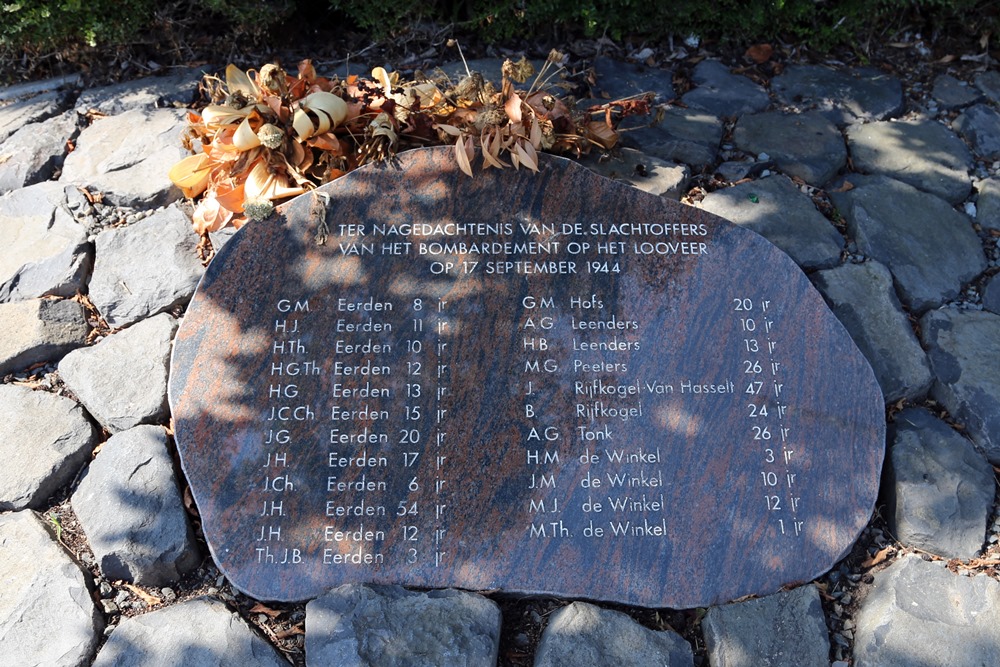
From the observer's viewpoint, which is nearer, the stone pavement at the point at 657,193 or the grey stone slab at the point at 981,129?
the stone pavement at the point at 657,193

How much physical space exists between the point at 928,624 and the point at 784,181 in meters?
1.87

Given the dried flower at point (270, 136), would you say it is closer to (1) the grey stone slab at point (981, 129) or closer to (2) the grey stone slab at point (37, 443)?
(2) the grey stone slab at point (37, 443)

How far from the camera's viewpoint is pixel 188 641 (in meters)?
2.53

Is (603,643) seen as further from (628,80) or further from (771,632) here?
(628,80)

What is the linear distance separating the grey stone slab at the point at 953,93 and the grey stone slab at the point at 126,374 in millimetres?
3640

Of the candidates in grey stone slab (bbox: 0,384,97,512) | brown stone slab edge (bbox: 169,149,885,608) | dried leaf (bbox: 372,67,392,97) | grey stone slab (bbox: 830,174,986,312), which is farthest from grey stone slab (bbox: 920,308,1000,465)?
grey stone slab (bbox: 0,384,97,512)

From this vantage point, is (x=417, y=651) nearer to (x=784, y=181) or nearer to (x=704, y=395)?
(x=704, y=395)

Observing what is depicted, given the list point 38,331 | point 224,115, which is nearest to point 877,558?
point 224,115

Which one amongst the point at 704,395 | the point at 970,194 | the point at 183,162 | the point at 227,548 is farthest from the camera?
the point at 970,194

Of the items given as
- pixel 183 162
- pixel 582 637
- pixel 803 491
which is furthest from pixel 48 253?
pixel 803 491

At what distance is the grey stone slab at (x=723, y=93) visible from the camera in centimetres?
397

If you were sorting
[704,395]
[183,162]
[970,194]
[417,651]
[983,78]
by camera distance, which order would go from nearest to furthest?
[417,651]
[704,395]
[183,162]
[970,194]
[983,78]

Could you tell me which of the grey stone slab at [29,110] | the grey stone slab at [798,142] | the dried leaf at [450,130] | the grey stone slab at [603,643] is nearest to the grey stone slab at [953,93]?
the grey stone slab at [798,142]

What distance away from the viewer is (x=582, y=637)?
8.34 feet
